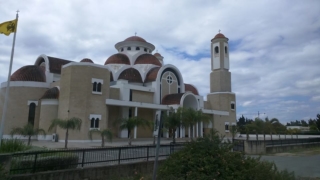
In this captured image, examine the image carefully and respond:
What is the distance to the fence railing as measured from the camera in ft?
27.3

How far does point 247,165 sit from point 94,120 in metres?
22.8

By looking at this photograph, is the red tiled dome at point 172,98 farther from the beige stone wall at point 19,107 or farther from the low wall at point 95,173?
the low wall at point 95,173

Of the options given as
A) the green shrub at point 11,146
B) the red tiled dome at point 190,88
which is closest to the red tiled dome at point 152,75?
the red tiled dome at point 190,88

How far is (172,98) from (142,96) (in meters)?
4.24

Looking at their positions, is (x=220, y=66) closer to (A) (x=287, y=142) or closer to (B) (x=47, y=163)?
(A) (x=287, y=142)

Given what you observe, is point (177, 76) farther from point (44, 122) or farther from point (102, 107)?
point (44, 122)

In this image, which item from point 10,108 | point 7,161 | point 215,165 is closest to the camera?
point 215,165

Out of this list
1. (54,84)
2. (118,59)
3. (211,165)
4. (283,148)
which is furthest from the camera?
(118,59)

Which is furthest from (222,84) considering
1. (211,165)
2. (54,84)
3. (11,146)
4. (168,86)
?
(211,165)

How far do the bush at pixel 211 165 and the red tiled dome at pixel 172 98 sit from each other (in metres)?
27.9

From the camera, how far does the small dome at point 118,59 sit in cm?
4128

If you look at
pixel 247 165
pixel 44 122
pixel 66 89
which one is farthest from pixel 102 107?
pixel 247 165

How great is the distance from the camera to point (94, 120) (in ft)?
92.2

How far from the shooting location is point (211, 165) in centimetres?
693
